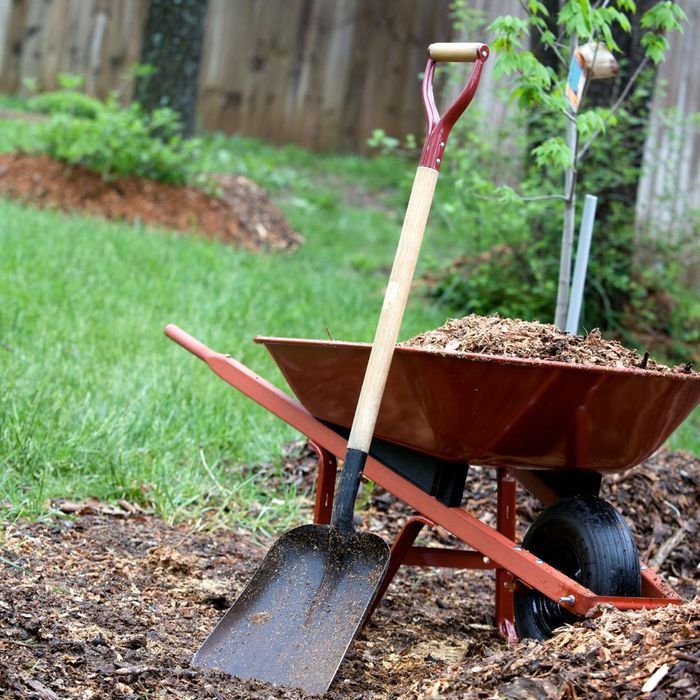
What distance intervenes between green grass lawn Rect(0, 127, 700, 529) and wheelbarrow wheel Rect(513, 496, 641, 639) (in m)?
1.10

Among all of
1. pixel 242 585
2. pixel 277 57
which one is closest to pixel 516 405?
pixel 242 585

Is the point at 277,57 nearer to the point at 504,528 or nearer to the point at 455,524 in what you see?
the point at 504,528

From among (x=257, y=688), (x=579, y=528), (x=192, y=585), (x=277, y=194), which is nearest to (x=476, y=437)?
(x=579, y=528)

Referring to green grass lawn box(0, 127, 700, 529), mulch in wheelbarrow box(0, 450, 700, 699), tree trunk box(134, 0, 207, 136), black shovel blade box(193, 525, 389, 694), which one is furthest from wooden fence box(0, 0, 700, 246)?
black shovel blade box(193, 525, 389, 694)

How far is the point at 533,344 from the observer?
2.27 meters

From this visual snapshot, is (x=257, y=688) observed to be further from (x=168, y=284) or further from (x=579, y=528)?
(x=168, y=284)

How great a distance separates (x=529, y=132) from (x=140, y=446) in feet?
11.7

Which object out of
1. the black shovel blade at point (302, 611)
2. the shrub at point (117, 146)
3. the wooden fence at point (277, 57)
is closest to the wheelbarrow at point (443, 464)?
the black shovel blade at point (302, 611)

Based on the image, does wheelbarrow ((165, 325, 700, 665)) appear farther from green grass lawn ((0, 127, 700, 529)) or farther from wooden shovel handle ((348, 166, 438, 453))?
green grass lawn ((0, 127, 700, 529))

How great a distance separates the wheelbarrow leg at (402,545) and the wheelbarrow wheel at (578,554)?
28 cm

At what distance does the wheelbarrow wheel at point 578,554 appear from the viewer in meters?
2.17

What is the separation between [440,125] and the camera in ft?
7.78

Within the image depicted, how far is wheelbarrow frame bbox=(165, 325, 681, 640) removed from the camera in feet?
7.01

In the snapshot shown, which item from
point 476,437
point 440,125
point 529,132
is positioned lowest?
point 476,437
